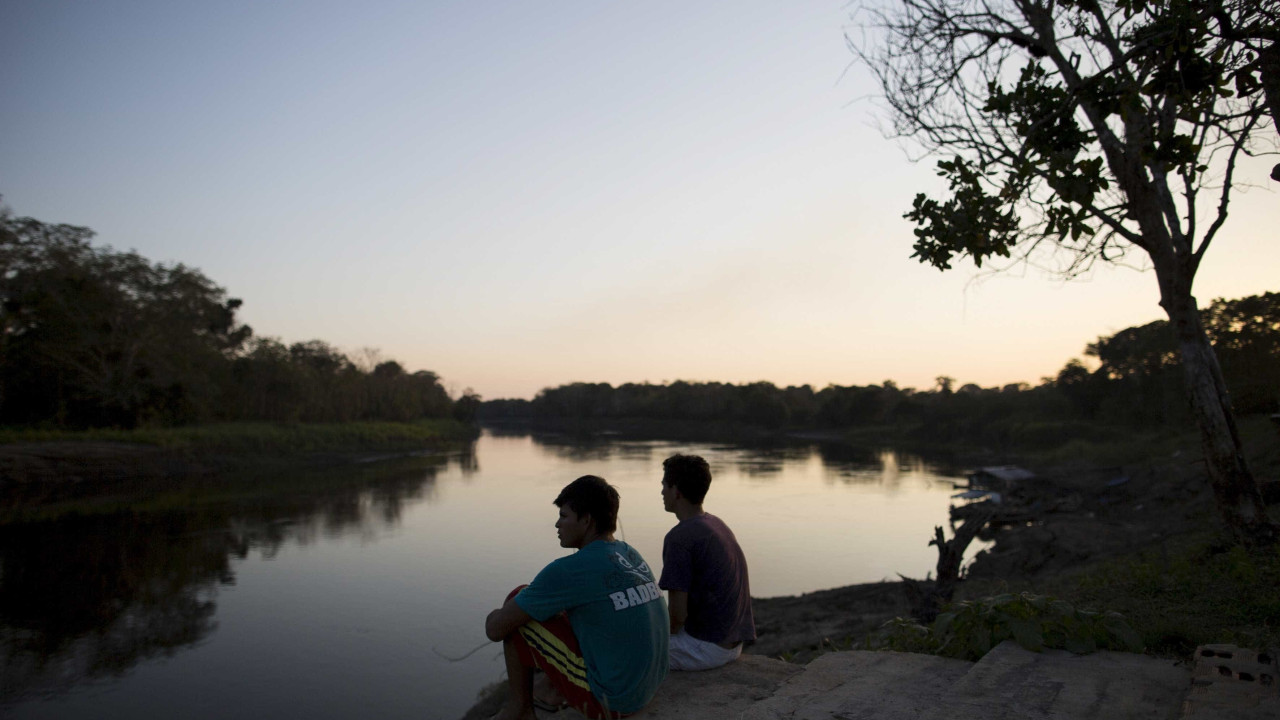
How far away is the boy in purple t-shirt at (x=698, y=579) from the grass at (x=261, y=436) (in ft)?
89.5

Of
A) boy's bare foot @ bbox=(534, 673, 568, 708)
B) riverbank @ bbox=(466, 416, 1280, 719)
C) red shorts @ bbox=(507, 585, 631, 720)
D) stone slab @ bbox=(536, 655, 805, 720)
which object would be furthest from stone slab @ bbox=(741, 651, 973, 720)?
riverbank @ bbox=(466, 416, 1280, 719)

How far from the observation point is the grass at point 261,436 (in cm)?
2427

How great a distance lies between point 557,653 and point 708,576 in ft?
2.77

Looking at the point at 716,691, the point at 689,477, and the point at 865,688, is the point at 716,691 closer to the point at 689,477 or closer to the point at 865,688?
the point at 865,688

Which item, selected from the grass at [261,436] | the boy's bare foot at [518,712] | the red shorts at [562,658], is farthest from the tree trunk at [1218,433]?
the grass at [261,436]

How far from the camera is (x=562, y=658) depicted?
271 centimetres

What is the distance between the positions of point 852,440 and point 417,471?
1365 inches

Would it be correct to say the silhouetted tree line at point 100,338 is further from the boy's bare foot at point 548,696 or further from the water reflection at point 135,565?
the boy's bare foot at point 548,696

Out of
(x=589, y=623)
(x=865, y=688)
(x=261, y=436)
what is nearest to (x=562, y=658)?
(x=589, y=623)

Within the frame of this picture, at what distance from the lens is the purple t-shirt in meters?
3.24

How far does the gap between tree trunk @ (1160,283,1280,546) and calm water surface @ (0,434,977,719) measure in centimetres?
455

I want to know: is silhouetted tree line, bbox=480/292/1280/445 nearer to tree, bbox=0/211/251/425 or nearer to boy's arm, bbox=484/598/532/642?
boy's arm, bbox=484/598/532/642

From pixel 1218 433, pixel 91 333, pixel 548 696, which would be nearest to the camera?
pixel 548 696

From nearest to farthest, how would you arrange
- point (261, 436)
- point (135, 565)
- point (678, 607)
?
point (678, 607), point (135, 565), point (261, 436)
